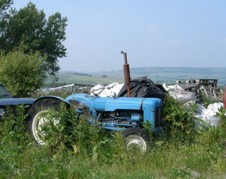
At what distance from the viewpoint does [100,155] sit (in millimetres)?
7445

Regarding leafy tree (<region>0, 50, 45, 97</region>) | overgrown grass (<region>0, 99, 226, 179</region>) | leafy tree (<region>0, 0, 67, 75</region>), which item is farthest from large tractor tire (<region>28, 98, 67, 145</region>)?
leafy tree (<region>0, 0, 67, 75</region>)

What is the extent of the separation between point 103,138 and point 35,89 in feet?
28.9

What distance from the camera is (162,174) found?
664 cm

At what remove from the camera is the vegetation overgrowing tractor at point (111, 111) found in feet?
29.0

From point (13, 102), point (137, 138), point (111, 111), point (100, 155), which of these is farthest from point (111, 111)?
point (13, 102)

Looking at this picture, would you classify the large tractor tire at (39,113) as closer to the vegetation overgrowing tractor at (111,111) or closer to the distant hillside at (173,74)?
the vegetation overgrowing tractor at (111,111)

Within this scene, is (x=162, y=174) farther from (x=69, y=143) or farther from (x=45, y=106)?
(x=45, y=106)

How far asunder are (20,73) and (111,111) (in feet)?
25.1

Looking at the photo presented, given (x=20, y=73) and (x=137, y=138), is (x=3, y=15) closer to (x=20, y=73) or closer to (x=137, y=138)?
(x=20, y=73)

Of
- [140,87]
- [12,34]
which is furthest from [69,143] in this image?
[12,34]

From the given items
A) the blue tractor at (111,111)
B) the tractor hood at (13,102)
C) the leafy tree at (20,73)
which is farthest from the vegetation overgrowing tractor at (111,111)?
the leafy tree at (20,73)

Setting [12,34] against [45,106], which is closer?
[45,106]

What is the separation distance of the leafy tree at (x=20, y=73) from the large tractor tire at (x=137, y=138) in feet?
26.6

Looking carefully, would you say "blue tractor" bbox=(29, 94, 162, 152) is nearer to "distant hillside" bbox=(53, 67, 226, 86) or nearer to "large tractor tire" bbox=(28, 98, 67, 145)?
"large tractor tire" bbox=(28, 98, 67, 145)
